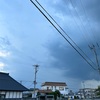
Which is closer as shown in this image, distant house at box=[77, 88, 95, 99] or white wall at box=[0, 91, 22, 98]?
white wall at box=[0, 91, 22, 98]

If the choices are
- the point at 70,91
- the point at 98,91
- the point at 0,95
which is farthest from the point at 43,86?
the point at 0,95

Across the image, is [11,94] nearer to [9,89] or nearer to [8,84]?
[9,89]

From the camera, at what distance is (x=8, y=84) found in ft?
84.2

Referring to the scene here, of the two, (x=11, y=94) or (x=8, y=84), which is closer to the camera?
(x=11, y=94)

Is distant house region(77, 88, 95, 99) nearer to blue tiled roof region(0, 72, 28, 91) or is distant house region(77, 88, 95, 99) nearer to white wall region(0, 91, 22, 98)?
blue tiled roof region(0, 72, 28, 91)

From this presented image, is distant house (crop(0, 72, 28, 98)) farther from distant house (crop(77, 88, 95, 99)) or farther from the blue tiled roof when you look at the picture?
distant house (crop(77, 88, 95, 99))

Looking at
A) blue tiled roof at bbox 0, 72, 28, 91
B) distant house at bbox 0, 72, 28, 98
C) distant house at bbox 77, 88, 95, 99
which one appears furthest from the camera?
distant house at bbox 77, 88, 95, 99

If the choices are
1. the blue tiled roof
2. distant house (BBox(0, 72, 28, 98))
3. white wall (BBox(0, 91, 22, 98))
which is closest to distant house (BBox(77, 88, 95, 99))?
the blue tiled roof

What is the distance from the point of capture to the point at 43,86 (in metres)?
88.9

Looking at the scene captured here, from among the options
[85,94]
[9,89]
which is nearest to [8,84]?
[9,89]

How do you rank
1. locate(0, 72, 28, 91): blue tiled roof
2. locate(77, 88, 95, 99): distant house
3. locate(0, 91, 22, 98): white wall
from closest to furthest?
locate(0, 91, 22, 98): white wall
locate(0, 72, 28, 91): blue tiled roof
locate(77, 88, 95, 99): distant house

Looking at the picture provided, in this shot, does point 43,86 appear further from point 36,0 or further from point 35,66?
point 36,0

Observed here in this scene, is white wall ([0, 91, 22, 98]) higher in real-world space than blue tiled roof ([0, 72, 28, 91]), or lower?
lower

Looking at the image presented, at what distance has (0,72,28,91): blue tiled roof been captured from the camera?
948 inches
